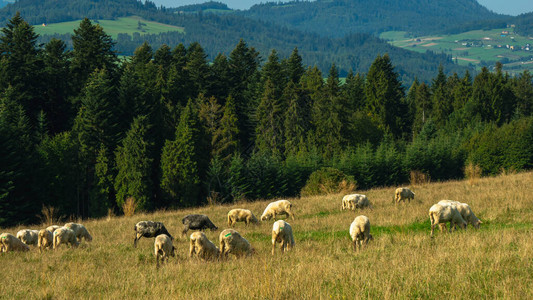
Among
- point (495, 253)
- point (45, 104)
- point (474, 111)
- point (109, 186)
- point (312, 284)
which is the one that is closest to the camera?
point (312, 284)

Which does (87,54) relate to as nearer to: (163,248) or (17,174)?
(17,174)

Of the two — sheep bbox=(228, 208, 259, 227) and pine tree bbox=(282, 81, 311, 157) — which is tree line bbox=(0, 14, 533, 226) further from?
sheep bbox=(228, 208, 259, 227)

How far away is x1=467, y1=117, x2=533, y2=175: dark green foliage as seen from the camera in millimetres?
67875

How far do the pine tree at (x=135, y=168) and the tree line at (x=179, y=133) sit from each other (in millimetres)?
132

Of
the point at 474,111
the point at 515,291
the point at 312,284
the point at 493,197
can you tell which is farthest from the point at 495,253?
the point at 474,111

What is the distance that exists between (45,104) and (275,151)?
104 ft

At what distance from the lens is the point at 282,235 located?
1553cm

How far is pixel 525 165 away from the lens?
6881cm

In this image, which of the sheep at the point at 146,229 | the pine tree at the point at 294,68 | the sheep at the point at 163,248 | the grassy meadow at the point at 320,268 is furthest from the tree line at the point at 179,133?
the sheep at the point at 163,248

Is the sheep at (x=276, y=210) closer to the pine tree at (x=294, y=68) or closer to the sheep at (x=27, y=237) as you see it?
the sheep at (x=27, y=237)

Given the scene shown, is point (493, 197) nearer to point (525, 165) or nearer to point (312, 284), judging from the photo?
point (312, 284)

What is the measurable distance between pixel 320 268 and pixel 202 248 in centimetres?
479

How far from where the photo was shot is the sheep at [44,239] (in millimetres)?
18250

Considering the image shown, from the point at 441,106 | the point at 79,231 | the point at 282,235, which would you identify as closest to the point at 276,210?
the point at 282,235
